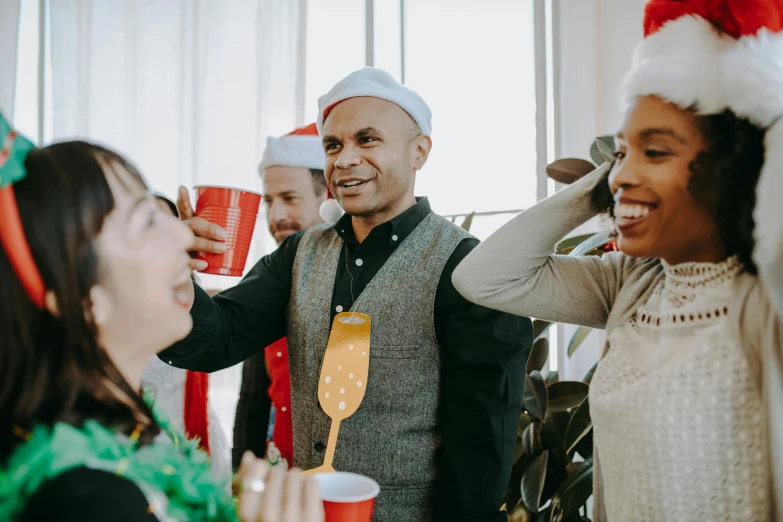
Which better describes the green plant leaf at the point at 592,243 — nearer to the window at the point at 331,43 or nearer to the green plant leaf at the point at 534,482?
the green plant leaf at the point at 534,482

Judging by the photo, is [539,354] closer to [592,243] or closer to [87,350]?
[592,243]

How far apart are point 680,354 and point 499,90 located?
222cm

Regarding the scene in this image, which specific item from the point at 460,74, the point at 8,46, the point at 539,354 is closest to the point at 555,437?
the point at 539,354

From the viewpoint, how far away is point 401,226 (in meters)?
1.33

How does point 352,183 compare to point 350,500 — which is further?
point 352,183

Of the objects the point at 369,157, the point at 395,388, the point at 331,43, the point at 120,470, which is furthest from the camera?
the point at 331,43

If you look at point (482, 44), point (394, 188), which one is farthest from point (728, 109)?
point (482, 44)

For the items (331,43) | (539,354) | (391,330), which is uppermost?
(331,43)

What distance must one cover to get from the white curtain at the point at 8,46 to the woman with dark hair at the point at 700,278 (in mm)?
3546

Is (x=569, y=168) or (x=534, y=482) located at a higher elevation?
(x=569, y=168)

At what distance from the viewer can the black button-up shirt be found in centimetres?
115

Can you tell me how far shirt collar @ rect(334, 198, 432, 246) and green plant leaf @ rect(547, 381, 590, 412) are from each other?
2.31 ft

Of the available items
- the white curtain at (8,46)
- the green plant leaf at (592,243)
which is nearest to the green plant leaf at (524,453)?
the green plant leaf at (592,243)

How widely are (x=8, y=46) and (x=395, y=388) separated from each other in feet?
10.8
